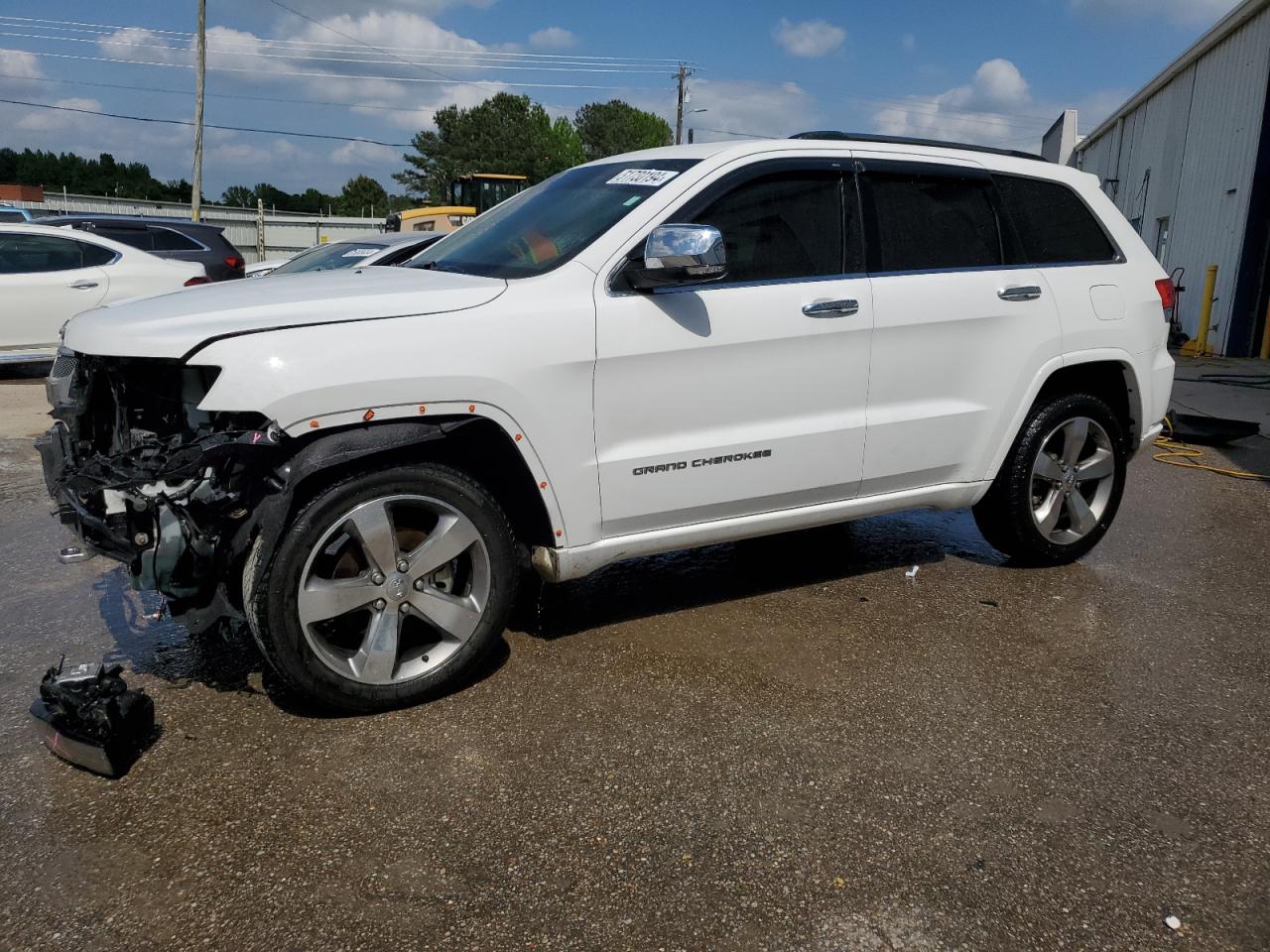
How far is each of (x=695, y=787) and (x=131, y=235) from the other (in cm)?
1167

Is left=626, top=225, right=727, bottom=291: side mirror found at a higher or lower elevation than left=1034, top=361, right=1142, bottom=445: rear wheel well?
higher

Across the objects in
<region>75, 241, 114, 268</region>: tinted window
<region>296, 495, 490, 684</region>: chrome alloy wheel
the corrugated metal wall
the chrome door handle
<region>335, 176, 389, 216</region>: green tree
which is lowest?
<region>296, 495, 490, 684</region>: chrome alloy wheel

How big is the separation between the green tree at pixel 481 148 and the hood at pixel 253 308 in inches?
3289

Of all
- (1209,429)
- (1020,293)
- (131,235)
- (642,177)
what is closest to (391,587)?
(642,177)

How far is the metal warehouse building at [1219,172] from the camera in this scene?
49.6 feet

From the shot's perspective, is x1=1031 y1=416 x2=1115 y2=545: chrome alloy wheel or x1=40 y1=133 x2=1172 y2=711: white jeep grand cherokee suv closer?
x1=40 y1=133 x2=1172 y2=711: white jeep grand cherokee suv

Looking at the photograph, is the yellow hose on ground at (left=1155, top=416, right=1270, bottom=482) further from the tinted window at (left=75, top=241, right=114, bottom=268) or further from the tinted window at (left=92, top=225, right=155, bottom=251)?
the tinted window at (left=92, top=225, right=155, bottom=251)

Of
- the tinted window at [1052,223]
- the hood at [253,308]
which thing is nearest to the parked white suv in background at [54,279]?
the hood at [253,308]

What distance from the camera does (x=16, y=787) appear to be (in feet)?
9.55

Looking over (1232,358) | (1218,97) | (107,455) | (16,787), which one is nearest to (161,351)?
(107,455)

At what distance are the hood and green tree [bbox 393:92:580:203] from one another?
274 ft

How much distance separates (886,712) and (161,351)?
2.62 meters

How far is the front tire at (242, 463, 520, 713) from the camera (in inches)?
121

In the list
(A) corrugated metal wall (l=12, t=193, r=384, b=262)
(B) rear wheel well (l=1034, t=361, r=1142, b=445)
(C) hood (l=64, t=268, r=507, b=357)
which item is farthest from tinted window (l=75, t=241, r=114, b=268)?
(A) corrugated metal wall (l=12, t=193, r=384, b=262)
